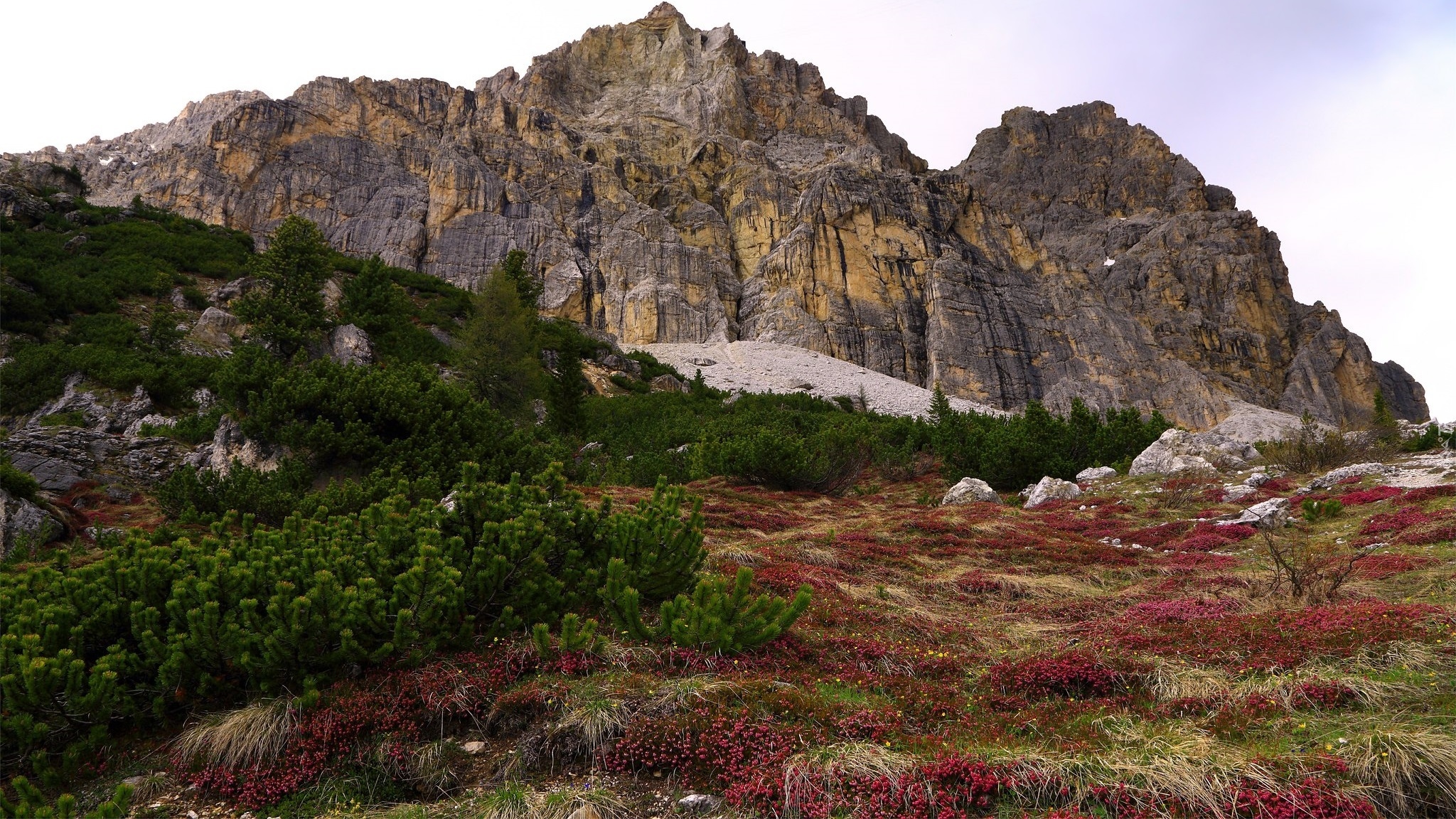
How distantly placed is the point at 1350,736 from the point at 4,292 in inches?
1396

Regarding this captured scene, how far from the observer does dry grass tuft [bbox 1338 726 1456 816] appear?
326 cm

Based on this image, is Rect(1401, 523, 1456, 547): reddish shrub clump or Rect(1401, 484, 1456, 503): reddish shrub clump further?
Rect(1401, 484, 1456, 503): reddish shrub clump

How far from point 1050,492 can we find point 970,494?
7.30 feet

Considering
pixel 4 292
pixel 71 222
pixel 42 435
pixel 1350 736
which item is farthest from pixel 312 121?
pixel 1350 736

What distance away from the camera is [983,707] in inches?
193

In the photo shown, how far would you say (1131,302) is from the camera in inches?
4510

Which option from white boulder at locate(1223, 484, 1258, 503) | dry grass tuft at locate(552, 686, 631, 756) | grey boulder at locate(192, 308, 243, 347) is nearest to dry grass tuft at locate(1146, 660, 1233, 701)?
dry grass tuft at locate(552, 686, 631, 756)

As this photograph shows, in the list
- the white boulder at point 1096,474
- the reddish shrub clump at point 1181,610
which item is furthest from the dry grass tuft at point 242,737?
the white boulder at point 1096,474

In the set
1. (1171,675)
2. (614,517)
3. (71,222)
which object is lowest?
(1171,675)

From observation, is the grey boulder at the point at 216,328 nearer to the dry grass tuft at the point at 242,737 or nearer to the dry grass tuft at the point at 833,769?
the dry grass tuft at the point at 242,737

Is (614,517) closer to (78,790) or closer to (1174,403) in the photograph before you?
(78,790)

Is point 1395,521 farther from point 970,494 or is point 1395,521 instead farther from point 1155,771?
point 1155,771

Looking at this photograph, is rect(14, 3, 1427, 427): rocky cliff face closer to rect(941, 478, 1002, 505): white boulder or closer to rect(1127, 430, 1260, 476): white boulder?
rect(1127, 430, 1260, 476): white boulder

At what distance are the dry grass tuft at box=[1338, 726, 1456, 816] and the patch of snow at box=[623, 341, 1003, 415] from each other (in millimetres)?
65881
